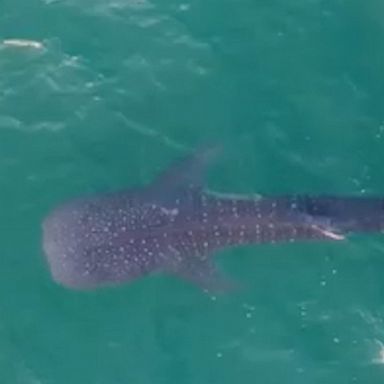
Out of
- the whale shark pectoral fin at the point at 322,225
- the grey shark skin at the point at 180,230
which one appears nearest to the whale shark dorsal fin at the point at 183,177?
the grey shark skin at the point at 180,230

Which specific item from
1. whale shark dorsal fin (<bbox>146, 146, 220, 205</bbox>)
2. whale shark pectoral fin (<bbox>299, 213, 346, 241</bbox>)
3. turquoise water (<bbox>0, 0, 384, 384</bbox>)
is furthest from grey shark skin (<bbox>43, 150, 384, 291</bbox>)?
turquoise water (<bbox>0, 0, 384, 384</bbox>)

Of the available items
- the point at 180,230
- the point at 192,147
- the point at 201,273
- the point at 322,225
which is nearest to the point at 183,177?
the point at 192,147

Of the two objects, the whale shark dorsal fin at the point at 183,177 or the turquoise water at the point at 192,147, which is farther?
the whale shark dorsal fin at the point at 183,177

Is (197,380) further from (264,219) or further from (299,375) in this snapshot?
(264,219)

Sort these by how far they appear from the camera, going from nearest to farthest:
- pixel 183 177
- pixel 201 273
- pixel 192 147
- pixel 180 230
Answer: pixel 180 230
pixel 201 273
pixel 183 177
pixel 192 147

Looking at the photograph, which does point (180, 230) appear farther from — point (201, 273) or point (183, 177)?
point (183, 177)

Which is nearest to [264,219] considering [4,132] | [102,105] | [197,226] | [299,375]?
[197,226]

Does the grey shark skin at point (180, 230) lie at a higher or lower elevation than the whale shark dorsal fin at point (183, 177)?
lower

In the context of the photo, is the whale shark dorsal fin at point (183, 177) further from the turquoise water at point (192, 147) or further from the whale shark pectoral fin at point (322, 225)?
the whale shark pectoral fin at point (322, 225)
